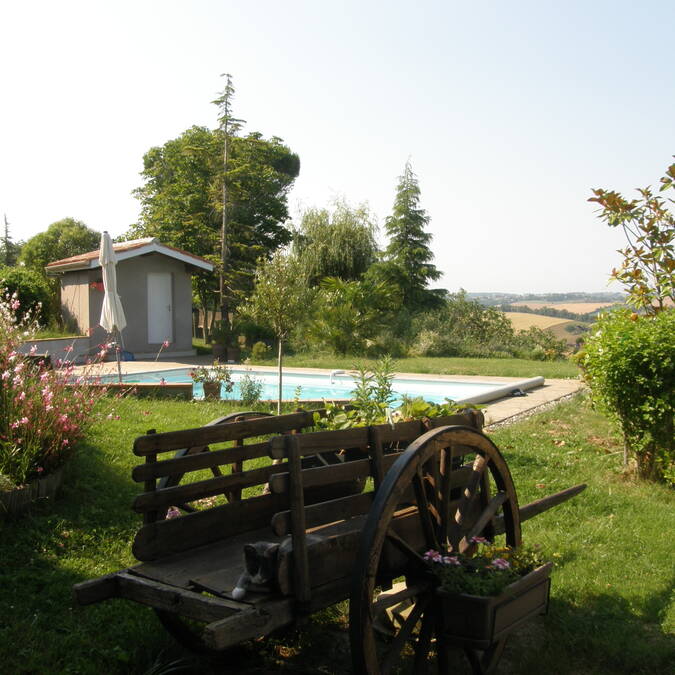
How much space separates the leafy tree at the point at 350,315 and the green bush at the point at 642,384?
13.0m

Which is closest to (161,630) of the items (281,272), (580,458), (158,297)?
(580,458)

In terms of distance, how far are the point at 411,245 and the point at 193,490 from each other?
2709cm

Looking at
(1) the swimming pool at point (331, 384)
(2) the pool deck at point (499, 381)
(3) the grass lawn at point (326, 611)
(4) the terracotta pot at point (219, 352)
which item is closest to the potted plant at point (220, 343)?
(4) the terracotta pot at point (219, 352)

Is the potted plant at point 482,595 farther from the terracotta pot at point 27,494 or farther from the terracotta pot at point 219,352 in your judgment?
the terracotta pot at point 219,352

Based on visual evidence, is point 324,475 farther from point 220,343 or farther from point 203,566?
point 220,343

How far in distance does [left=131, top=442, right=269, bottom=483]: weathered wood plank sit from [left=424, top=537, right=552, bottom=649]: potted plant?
2.86 ft

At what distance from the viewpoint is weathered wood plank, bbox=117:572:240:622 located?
2.24 metres

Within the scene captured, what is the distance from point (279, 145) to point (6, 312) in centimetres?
3431

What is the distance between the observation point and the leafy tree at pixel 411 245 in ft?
94.1

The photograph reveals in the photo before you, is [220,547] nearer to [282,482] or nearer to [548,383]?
[282,482]

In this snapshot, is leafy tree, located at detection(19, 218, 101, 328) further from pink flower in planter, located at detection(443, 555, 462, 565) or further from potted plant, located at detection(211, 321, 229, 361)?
pink flower in planter, located at detection(443, 555, 462, 565)

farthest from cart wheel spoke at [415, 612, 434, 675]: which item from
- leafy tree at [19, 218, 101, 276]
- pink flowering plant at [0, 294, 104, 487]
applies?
leafy tree at [19, 218, 101, 276]

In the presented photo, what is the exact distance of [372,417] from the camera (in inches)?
182

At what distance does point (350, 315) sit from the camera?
63.5 feet
